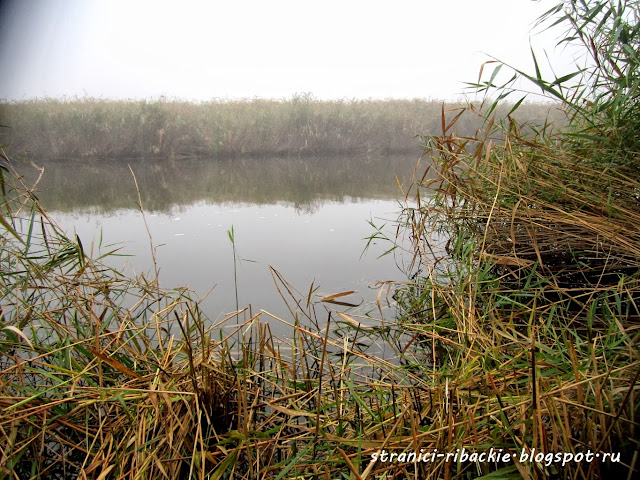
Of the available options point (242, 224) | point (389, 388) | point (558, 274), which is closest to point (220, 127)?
point (242, 224)

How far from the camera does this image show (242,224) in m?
2.78

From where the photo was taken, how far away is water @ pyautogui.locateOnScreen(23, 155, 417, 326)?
69.0 inches

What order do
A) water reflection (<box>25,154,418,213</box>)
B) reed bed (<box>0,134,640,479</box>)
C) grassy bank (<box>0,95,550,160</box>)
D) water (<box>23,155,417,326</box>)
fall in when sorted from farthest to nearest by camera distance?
grassy bank (<box>0,95,550,160</box>) < water reflection (<box>25,154,418,213</box>) < water (<box>23,155,417,326</box>) < reed bed (<box>0,134,640,479</box>)

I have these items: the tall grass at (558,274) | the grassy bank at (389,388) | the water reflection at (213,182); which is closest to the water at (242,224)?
the water reflection at (213,182)

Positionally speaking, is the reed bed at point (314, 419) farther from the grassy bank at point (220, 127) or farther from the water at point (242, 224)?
the grassy bank at point (220, 127)

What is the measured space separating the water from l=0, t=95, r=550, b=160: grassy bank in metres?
0.79

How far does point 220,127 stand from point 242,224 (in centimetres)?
475

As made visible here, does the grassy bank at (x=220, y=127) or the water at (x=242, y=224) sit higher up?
the grassy bank at (x=220, y=127)

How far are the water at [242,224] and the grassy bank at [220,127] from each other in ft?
2.59

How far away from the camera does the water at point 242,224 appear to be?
5.75ft

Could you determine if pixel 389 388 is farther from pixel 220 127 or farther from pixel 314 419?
pixel 220 127

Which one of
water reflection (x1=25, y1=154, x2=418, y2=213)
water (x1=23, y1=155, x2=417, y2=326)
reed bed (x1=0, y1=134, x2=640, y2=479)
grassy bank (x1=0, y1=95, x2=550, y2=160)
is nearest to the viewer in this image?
reed bed (x1=0, y1=134, x2=640, y2=479)

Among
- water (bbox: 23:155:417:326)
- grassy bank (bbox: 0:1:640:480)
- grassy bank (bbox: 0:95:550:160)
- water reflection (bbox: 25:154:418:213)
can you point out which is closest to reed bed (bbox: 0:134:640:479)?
grassy bank (bbox: 0:1:640:480)

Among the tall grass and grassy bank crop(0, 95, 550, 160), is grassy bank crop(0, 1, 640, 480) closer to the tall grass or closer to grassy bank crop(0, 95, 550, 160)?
the tall grass
